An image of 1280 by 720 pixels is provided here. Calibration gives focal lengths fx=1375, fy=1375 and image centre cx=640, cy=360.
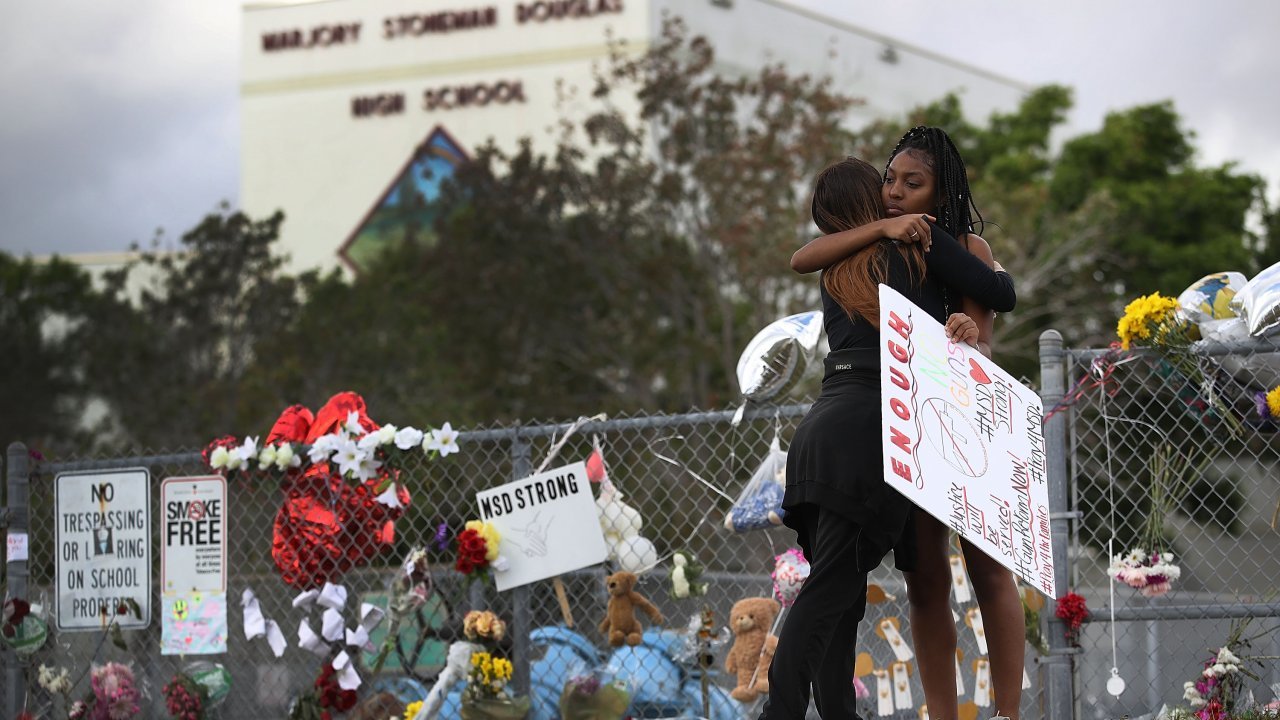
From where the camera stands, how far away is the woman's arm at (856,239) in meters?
3.47

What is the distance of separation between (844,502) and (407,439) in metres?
2.50

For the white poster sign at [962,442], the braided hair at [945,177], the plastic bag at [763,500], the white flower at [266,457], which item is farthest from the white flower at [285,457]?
the white poster sign at [962,442]

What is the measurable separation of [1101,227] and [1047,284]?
1.30 meters

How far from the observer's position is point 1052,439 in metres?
4.64

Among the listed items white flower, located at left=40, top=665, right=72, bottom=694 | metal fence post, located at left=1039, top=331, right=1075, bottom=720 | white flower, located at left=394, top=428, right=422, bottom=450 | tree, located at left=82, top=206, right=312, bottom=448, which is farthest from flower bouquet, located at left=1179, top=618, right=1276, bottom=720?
tree, located at left=82, top=206, right=312, bottom=448

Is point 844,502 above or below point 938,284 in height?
below

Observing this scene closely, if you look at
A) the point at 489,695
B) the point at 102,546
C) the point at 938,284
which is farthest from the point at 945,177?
the point at 102,546

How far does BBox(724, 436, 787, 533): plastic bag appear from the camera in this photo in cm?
485

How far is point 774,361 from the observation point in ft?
16.3

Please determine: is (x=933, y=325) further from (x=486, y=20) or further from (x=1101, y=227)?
(x=486, y=20)

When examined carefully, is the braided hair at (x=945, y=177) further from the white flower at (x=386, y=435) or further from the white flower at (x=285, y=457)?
the white flower at (x=285, y=457)

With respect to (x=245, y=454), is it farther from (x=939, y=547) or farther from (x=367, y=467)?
(x=939, y=547)

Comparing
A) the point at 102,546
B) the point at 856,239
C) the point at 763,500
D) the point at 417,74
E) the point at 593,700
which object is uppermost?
the point at 417,74

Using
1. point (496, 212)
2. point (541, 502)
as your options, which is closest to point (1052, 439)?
point (541, 502)
